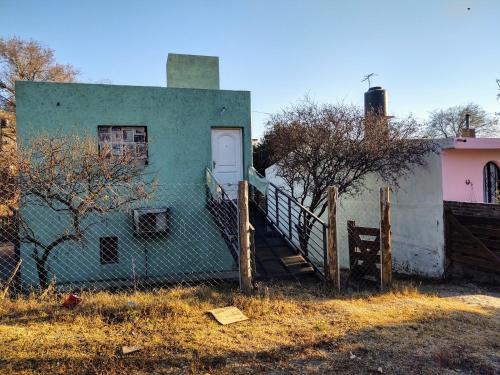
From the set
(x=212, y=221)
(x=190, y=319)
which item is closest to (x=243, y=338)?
(x=190, y=319)

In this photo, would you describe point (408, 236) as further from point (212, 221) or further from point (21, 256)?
point (21, 256)

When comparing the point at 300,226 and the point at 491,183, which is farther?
the point at 491,183

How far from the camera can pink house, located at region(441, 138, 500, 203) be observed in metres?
9.96

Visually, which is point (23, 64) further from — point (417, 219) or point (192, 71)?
point (417, 219)

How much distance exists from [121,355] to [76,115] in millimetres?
7677

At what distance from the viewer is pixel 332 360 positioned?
3.66m

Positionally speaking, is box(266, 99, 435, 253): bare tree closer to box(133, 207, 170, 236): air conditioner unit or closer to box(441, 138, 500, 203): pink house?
box(441, 138, 500, 203): pink house

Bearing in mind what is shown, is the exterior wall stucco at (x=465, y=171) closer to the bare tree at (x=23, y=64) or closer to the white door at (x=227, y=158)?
the white door at (x=227, y=158)

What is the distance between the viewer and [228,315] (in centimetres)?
474

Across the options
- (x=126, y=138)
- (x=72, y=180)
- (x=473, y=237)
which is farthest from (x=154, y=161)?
(x=473, y=237)

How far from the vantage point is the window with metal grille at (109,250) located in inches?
389

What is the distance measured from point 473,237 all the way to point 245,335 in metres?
7.20

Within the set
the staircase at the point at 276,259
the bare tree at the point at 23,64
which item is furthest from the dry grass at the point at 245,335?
the bare tree at the point at 23,64

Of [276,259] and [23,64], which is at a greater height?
[23,64]
